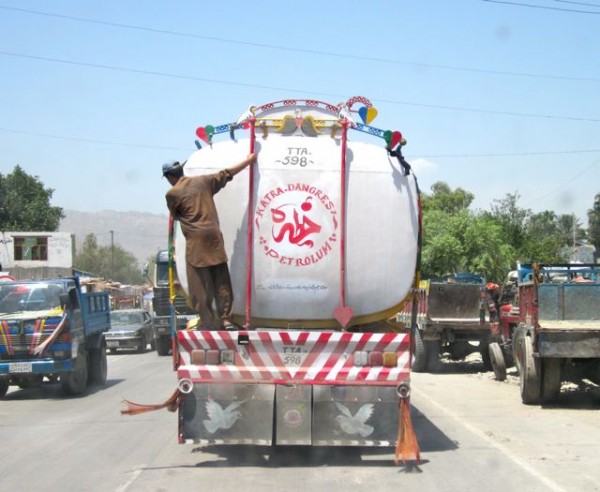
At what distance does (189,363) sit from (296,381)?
1.07 metres

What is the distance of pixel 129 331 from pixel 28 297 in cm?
1424

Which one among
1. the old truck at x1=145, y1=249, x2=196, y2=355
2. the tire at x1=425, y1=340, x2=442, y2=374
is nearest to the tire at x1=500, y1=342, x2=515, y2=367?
the tire at x1=425, y1=340, x2=442, y2=374

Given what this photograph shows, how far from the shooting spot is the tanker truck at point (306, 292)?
771 cm

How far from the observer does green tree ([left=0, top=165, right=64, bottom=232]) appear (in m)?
62.5

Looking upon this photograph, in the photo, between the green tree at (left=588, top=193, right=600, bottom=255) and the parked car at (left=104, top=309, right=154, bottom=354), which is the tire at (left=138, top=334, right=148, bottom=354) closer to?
the parked car at (left=104, top=309, right=154, bottom=354)

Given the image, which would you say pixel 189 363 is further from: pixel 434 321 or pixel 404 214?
pixel 434 321

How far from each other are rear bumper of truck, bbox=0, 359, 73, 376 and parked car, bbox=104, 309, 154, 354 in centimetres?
1375

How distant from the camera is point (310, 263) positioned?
797 cm

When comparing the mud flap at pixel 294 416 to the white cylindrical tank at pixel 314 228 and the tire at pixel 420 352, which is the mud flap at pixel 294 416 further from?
the tire at pixel 420 352

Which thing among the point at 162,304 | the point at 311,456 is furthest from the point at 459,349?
the point at 311,456

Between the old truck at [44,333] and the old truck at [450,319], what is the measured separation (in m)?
7.63

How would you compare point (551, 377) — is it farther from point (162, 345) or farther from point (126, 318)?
point (126, 318)

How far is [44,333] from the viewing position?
1395 cm

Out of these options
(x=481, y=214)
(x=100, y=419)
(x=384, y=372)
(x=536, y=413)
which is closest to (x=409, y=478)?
(x=384, y=372)
